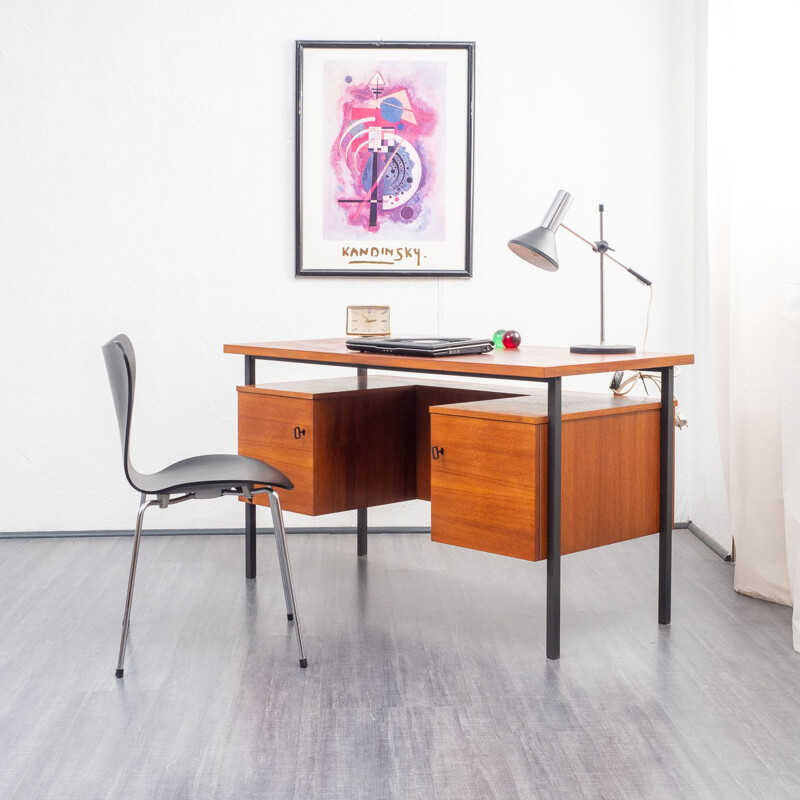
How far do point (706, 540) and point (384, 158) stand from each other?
6.00 ft

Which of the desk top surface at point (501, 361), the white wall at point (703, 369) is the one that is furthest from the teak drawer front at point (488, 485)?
the white wall at point (703, 369)

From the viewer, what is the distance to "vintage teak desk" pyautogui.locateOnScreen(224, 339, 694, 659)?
7.74 ft

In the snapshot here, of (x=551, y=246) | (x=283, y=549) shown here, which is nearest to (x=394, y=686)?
(x=283, y=549)

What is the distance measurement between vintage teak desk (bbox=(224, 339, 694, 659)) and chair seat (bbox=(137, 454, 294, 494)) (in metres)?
0.26

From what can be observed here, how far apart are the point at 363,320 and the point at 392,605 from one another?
0.88 metres

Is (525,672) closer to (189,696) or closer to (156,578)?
(189,696)

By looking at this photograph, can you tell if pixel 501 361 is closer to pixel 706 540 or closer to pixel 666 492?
pixel 666 492

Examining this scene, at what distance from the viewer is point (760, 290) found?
9.34 feet

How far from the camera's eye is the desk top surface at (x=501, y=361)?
7.59 ft

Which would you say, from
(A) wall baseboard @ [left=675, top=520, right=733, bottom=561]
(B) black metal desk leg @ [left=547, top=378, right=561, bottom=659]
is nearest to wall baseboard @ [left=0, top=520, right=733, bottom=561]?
(A) wall baseboard @ [left=675, top=520, right=733, bottom=561]

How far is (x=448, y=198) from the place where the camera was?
12.2ft

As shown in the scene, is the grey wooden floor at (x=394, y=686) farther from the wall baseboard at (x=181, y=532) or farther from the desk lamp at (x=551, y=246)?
the desk lamp at (x=551, y=246)

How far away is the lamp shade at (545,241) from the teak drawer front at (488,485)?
0.48m

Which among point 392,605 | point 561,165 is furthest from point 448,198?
point 392,605
